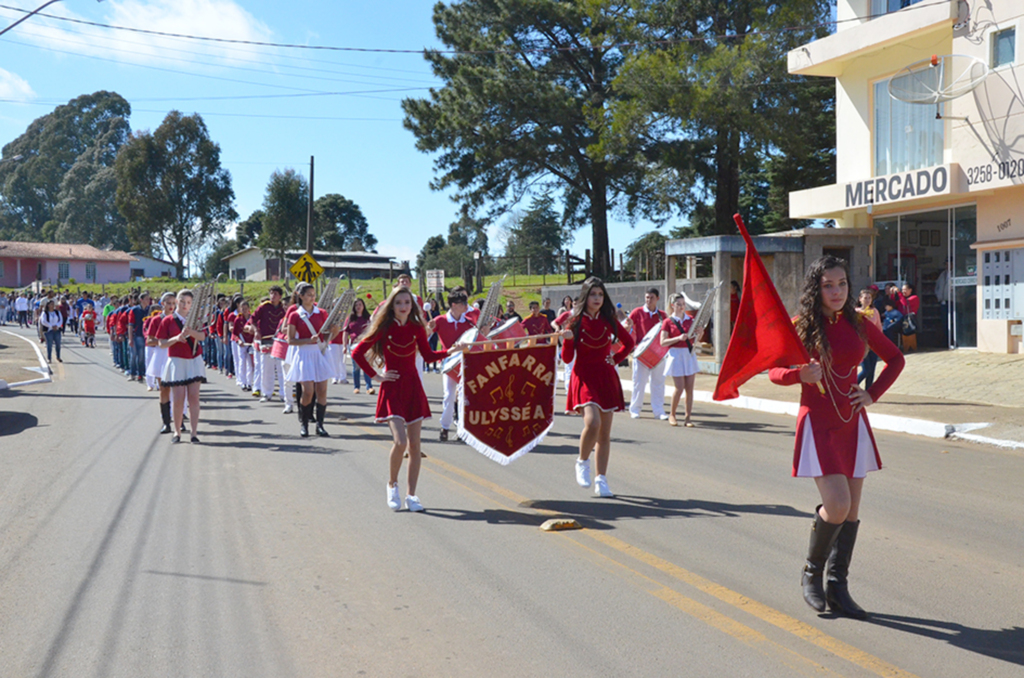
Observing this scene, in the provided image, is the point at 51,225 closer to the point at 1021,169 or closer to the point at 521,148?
the point at 521,148

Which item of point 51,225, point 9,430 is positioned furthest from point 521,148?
point 51,225

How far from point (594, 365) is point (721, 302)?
1471 centimetres

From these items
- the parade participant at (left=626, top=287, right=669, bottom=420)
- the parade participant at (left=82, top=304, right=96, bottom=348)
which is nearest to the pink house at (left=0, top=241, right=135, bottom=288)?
the parade participant at (left=82, top=304, right=96, bottom=348)

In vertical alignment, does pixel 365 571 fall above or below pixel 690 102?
below

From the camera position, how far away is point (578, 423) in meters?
13.6

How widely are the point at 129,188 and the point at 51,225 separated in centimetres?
2523

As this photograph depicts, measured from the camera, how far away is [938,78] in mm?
20609

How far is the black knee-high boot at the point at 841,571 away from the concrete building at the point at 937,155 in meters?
16.8

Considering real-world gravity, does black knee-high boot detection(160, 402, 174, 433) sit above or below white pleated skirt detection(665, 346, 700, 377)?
below

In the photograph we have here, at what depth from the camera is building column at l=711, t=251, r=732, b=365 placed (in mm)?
21703

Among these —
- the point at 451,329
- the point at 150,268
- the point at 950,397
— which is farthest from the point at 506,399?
the point at 150,268

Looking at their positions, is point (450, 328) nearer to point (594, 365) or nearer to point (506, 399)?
point (506, 399)

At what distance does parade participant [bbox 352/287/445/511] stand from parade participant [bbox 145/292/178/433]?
4935mm

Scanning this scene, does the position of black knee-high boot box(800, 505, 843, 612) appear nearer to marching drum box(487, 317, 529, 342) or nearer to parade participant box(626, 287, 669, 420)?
marching drum box(487, 317, 529, 342)
